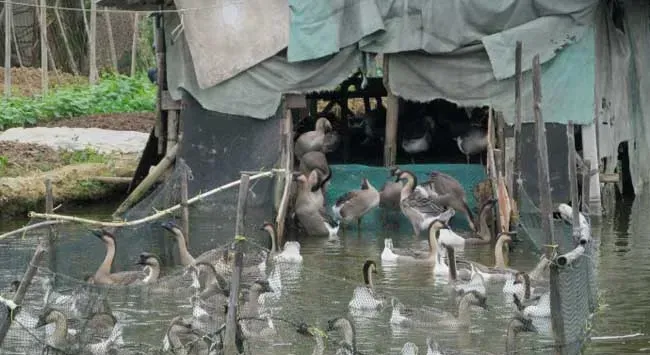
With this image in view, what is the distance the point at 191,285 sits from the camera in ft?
50.7

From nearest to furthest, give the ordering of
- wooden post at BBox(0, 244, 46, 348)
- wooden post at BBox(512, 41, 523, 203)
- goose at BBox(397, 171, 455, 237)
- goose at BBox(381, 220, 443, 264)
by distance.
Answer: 1. wooden post at BBox(0, 244, 46, 348)
2. goose at BBox(381, 220, 443, 264)
3. wooden post at BBox(512, 41, 523, 203)
4. goose at BBox(397, 171, 455, 237)

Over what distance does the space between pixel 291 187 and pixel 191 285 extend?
18.0ft

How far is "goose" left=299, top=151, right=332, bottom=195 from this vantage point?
823 inches

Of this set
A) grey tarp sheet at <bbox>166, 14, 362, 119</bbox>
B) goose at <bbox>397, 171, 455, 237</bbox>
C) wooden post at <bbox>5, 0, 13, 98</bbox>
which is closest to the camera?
goose at <bbox>397, 171, 455, 237</bbox>

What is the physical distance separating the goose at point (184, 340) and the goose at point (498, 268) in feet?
15.7

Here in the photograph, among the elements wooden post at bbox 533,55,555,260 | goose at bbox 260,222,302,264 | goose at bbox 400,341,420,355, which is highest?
wooden post at bbox 533,55,555,260

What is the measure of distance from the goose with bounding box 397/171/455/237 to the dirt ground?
821cm

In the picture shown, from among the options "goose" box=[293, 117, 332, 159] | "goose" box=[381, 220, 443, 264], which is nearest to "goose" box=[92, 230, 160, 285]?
"goose" box=[381, 220, 443, 264]

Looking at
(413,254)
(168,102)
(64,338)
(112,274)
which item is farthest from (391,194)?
(64,338)

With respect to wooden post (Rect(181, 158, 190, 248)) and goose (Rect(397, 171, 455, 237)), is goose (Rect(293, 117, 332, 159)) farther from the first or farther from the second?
wooden post (Rect(181, 158, 190, 248))

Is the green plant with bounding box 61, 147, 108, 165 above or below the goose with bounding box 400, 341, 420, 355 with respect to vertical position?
below

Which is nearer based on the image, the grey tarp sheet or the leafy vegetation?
the grey tarp sheet

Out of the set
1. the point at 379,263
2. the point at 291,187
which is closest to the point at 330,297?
the point at 379,263

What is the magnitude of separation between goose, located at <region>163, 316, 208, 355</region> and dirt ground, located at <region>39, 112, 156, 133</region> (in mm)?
15219
